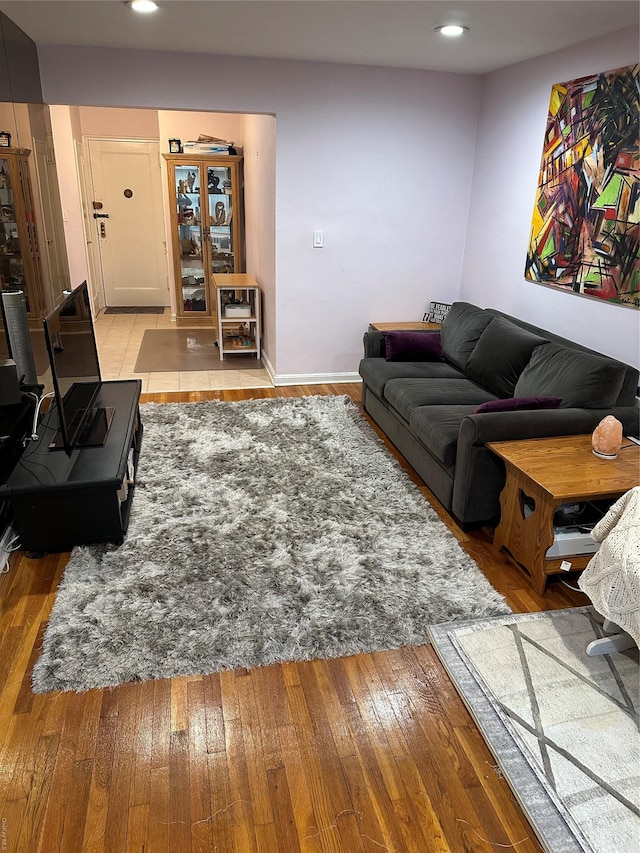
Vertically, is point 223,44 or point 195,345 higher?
point 223,44

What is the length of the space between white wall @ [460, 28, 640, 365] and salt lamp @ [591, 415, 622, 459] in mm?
738

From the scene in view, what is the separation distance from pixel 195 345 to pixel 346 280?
207 centimetres

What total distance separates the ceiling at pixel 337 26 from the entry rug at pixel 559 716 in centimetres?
282

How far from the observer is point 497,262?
4500mm

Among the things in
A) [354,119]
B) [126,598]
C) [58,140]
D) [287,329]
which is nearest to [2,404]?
[126,598]

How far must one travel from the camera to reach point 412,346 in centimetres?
427

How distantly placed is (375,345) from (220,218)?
124 inches

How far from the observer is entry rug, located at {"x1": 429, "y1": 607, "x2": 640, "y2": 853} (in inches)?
64.2

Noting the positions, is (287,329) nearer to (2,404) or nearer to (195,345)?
(195,345)

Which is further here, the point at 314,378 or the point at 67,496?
the point at 314,378

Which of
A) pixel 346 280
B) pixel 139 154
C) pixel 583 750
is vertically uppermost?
pixel 139 154

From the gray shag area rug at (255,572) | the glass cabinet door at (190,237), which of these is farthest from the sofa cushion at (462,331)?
the glass cabinet door at (190,237)

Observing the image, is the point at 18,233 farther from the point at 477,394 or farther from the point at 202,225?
the point at 202,225

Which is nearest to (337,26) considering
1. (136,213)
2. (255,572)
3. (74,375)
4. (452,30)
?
(452,30)
